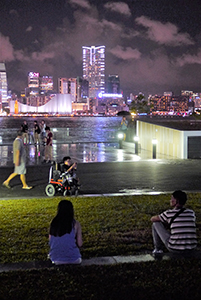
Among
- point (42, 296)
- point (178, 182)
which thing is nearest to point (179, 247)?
point (42, 296)

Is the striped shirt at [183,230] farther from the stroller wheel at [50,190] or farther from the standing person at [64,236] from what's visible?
the stroller wheel at [50,190]

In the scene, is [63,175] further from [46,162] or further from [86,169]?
[46,162]

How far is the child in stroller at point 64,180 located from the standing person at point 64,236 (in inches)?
199

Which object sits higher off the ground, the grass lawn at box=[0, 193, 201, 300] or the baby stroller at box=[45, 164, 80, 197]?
the baby stroller at box=[45, 164, 80, 197]

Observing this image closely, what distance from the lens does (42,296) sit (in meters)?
4.48

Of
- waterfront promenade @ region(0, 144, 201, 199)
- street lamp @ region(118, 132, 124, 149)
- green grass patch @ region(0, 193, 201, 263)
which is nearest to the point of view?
green grass patch @ region(0, 193, 201, 263)

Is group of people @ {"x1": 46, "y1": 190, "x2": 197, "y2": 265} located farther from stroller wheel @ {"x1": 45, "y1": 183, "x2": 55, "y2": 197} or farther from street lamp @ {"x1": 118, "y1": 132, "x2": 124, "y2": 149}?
street lamp @ {"x1": 118, "y1": 132, "x2": 124, "y2": 149}

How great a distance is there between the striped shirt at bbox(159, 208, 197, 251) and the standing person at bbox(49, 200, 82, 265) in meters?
1.29

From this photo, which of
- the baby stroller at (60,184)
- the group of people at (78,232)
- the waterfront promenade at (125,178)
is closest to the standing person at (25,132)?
the waterfront promenade at (125,178)

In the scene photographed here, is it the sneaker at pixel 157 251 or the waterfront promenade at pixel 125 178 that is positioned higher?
the waterfront promenade at pixel 125 178

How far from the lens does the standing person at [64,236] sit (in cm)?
517

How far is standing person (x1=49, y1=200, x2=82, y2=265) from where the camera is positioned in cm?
517

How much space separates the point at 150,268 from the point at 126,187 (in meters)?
6.77

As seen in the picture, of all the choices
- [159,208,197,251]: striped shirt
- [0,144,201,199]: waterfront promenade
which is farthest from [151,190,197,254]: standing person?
[0,144,201,199]: waterfront promenade
